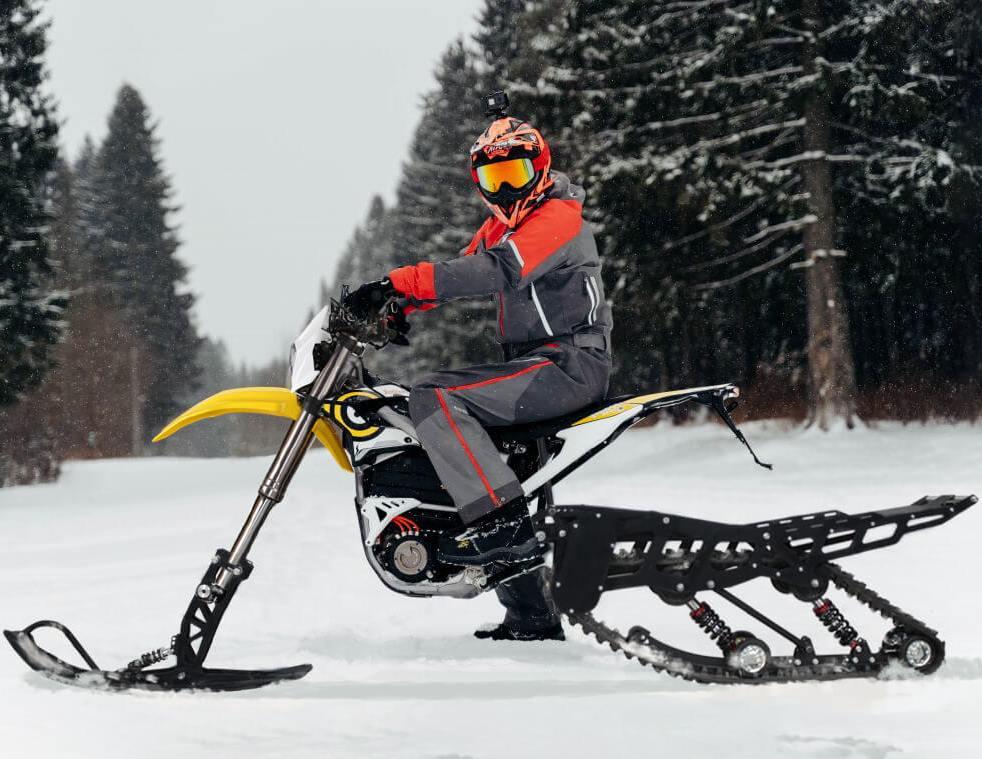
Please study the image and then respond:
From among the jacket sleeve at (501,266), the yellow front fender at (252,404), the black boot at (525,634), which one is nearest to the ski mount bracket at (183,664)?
the yellow front fender at (252,404)

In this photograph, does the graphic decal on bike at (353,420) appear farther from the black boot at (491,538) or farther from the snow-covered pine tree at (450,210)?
the snow-covered pine tree at (450,210)

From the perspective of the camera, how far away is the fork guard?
3453 mm

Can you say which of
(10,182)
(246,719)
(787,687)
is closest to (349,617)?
(246,719)

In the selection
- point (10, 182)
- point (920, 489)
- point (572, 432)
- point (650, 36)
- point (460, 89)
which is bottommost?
point (920, 489)

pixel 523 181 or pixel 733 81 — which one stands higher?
pixel 733 81

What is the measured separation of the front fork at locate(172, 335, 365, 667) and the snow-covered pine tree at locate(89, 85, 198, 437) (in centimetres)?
4206

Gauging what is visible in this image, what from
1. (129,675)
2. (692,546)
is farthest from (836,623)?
(129,675)

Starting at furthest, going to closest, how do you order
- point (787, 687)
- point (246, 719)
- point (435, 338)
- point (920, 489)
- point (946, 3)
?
point (435, 338) < point (946, 3) < point (920, 489) < point (787, 687) < point (246, 719)

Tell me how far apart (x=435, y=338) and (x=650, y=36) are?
659 inches

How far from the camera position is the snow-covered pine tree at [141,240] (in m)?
43.7

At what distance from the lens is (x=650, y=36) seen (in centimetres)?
1517

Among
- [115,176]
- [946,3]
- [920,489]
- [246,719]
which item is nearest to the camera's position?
[246,719]

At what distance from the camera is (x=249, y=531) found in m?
3.61

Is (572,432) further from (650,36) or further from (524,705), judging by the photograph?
(650,36)
